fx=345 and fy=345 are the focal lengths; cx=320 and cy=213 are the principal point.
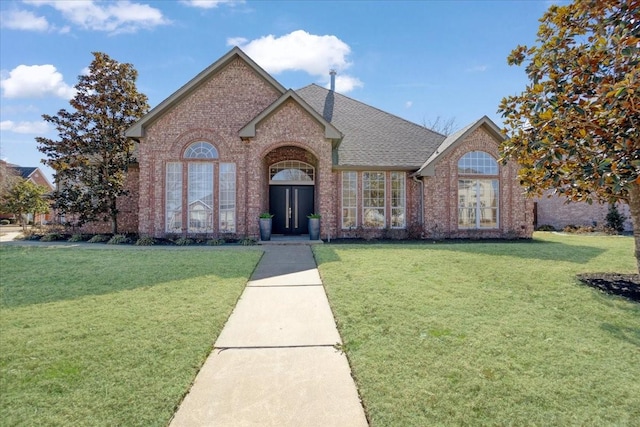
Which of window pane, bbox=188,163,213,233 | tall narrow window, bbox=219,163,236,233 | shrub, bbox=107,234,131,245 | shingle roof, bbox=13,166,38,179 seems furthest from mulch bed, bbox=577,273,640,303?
shingle roof, bbox=13,166,38,179

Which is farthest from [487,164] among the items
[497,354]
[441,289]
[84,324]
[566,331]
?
[84,324]

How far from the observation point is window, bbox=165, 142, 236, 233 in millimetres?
14195

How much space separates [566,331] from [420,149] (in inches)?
513

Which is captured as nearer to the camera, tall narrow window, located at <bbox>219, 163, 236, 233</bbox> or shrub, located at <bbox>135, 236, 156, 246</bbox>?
shrub, located at <bbox>135, 236, 156, 246</bbox>

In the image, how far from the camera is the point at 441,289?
6375mm

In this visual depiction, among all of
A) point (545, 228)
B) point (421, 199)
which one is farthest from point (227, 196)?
point (545, 228)

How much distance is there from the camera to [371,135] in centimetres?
1752

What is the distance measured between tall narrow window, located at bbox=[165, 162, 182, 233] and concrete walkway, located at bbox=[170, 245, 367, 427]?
9.42 meters

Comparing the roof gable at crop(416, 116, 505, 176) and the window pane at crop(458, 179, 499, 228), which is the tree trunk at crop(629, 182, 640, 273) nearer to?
the roof gable at crop(416, 116, 505, 176)

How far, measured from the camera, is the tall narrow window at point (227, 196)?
14195mm

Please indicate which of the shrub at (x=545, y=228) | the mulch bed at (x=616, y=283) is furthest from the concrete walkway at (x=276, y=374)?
the shrub at (x=545, y=228)

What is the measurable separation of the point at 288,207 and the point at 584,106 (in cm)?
1260

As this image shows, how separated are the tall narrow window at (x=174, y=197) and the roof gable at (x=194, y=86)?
1.83 meters

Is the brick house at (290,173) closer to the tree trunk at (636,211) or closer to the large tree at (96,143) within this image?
the large tree at (96,143)
